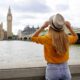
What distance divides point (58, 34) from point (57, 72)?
489 mm

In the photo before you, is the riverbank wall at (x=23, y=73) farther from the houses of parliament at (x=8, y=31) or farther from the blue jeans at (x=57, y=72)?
the houses of parliament at (x=8, y=31)

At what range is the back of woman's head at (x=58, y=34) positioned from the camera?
4281 millimetres

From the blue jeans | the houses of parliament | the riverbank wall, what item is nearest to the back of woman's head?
the blue jeans

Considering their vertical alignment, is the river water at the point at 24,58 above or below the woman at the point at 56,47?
below

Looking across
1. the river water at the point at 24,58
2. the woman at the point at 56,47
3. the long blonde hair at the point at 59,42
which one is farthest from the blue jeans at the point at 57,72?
the river water at the point at 24,58

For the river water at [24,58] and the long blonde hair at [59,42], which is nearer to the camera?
the long blonde hair at [59,42]

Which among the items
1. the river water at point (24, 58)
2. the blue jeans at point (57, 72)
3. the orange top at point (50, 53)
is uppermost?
the orange top at point (50, 53)

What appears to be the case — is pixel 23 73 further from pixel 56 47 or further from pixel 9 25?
pixel 9 25

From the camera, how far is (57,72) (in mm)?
4328

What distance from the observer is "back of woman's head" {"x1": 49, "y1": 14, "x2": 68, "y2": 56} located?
4281 millimetres

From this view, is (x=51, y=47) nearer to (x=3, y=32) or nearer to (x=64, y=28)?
(x=64, y=28)

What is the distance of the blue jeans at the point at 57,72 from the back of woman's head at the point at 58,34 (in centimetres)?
18

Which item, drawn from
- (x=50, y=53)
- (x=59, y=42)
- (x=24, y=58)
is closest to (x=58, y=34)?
(x=59, y=42)

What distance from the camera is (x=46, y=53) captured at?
174 inches
